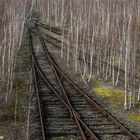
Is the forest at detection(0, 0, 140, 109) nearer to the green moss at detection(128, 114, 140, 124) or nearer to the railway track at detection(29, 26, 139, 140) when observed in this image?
the railway track at detection(29, 26, 139, 140)

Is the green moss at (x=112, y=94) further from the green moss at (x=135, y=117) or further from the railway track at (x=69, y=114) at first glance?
the green moss at (x=135, y=117)

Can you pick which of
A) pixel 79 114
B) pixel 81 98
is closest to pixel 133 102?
pixel 81 98

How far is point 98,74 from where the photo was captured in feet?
103

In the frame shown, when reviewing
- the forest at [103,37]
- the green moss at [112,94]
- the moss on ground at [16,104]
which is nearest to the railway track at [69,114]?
the moss on ground at [16,104]

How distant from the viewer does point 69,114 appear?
19984mm

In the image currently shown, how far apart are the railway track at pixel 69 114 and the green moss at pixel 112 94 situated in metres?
1.39

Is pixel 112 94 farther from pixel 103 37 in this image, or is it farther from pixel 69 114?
pixel 103 37

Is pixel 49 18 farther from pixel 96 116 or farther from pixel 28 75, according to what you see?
pixel 96 116

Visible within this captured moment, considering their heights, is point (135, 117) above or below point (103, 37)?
below

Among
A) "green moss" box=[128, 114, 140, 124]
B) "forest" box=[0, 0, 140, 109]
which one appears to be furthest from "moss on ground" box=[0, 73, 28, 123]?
"green moss" box=[128, 114, 140, 124]

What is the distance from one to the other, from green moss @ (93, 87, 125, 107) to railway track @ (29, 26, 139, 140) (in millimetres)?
1390

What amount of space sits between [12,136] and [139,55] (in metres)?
23.6

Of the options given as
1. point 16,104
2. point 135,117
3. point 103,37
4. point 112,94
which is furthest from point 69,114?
point 103,37

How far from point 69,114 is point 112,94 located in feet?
19.1
